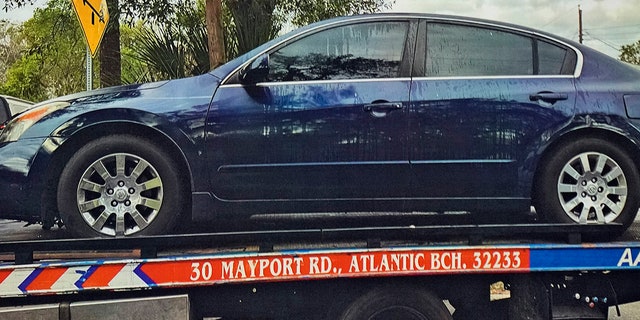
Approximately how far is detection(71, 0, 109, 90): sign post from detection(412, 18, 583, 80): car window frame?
326 centimetres

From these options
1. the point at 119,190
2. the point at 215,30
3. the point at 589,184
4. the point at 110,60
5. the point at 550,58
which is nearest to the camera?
the point at 119,190

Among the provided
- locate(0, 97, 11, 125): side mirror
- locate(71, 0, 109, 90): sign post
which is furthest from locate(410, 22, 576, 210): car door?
locate(0, 97, 11, 125): side mirror

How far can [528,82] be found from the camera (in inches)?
139

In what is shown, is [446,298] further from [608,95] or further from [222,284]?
[608,95]

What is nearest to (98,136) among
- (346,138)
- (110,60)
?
(346,138)

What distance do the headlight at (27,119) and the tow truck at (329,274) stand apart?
0.74 metres

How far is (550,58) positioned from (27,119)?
309cm

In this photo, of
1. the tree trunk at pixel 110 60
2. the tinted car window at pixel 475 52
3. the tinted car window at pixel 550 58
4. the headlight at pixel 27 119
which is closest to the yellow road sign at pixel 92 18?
the headlight at pixel 27 119

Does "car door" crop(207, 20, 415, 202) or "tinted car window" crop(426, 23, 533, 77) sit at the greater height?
"tinted car window" crop(426, 23, 533, 77)

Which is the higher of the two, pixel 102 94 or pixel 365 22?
pixel 365 22

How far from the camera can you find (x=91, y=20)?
5.66m

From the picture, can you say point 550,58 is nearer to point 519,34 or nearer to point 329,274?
point 519,34

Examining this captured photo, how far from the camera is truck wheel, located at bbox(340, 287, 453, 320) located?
3170 mm

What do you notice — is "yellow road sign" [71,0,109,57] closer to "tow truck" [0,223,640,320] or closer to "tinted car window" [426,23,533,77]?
"tow truck" [0,223,640,320]
